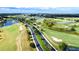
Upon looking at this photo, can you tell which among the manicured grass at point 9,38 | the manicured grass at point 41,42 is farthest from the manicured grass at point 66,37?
the manicured grass at point 9,38

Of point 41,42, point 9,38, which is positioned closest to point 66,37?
point 41,42

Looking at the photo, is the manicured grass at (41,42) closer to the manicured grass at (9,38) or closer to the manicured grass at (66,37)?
the manicured grass at (66,37)

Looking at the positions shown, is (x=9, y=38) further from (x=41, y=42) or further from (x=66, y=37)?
(x=66, y=37)

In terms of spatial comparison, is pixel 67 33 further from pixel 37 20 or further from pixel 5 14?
pixel 5 14

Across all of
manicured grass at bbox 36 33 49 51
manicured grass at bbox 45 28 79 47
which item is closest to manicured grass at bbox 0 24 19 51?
manicured grass at bbox 36 33 49 51

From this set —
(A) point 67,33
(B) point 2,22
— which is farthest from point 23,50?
(A) point 67,33
